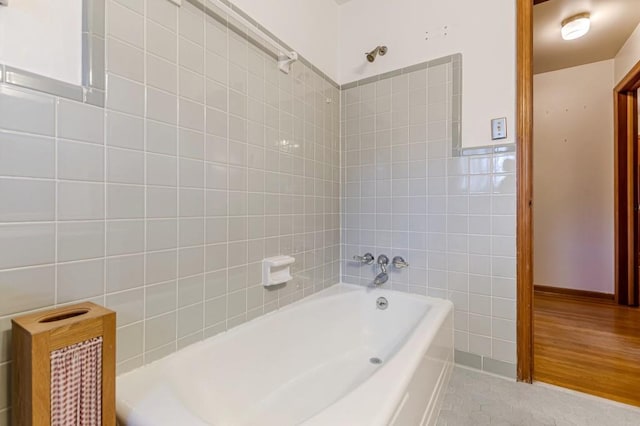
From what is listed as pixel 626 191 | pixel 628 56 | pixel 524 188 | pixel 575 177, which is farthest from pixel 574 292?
pixel 524 188

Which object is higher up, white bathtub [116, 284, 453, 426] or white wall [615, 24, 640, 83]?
white wall [615, 24, 640, 83]

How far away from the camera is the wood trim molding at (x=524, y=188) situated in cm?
160

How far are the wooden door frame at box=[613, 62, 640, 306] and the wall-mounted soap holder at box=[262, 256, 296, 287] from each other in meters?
3.29

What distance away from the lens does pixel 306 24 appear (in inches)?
74.6

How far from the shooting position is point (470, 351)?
177 cm

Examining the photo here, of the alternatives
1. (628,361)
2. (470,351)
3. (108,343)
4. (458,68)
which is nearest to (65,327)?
(108,343)

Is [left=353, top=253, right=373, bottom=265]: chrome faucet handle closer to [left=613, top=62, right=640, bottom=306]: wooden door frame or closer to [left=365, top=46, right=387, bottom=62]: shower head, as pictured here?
[left=365, top=46, right=387, bottom=62]: shower head

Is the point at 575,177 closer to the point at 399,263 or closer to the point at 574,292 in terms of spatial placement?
the point at 574,292

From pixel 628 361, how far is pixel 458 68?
2.09 meters

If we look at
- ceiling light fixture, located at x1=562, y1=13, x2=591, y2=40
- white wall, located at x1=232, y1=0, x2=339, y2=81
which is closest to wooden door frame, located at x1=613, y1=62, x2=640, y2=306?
ceiling light fixture, located at x1=562, y1=13, x2=591, y2=40

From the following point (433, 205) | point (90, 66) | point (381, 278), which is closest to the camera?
point (90, 66)

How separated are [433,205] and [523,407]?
1.12 meters

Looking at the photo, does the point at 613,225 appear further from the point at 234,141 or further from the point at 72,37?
the point at 72,37

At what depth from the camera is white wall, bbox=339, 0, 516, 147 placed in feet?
5.46
